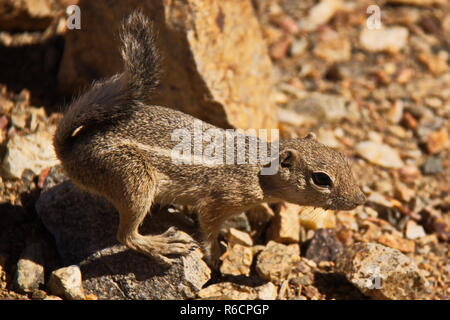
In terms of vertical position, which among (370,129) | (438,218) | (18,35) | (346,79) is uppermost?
(18,35)

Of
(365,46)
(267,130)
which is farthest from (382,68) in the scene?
(267,130)

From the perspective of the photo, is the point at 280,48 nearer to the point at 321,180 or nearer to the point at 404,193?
the point at 404,193

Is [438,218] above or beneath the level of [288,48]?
beneath

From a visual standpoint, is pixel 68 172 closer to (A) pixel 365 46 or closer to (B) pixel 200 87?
(B) pixel 200 87

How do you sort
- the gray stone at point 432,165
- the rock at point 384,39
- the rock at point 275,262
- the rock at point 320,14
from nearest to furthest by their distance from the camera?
the rock at point 275,262 < the gray stone at point 432,165 < the rock at point 384,39 < the rock at point 320,14

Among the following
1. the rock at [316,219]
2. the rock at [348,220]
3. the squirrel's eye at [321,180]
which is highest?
the squirrel's eye at [321,180]

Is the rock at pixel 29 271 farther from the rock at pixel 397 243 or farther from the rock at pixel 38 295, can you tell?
the rock at pixel 397 243

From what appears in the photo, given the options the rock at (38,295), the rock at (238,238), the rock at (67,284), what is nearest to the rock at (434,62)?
the rock at (238,238)
